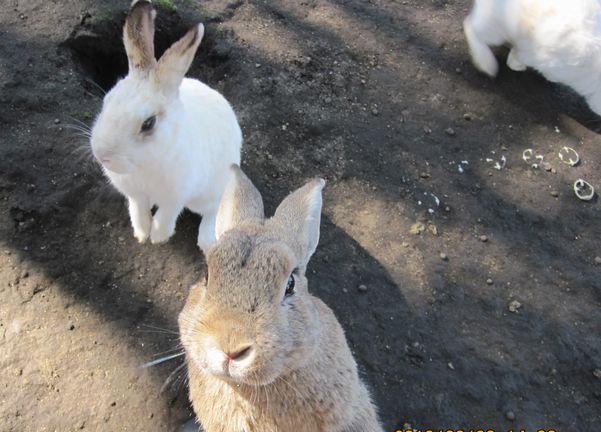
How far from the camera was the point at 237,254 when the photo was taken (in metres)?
1.71

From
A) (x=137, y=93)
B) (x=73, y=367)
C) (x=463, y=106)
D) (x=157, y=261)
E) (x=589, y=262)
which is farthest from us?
(x=463, y=106)

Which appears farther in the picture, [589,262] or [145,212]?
[589,262]

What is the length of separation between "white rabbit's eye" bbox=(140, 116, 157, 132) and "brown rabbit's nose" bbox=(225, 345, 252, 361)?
128 cm

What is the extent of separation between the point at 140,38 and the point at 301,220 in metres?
1.18

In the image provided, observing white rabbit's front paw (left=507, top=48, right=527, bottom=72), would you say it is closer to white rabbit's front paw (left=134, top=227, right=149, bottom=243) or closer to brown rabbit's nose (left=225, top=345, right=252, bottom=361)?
white rabbit's front paw (left=134, top=227, right=149, bottom=243)

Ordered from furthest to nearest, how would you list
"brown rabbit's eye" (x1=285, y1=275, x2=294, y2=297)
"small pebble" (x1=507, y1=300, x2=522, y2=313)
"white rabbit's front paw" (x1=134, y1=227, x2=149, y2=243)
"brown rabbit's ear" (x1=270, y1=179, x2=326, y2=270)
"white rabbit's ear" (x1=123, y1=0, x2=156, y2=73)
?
1. "small pebble" (x1=507, y1=300, x2=522, y2=313)
2. "white rabbit's front paw" (x1=134, y1=227, x2=149, y2=243)
3. "white rabbit's ear" (x1=123, y1=0, x2=156, y2=73)
4. "brown rabbit's ear" (x1=270, y1=179, x2=326, y2=270)
5. "brown rabbit's eye" (x1=285, y1=275, x2=294, y2=297)

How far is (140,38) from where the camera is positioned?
244 centimetres

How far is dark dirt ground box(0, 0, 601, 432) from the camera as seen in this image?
2.85 meters

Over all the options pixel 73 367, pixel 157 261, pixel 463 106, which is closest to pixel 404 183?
pixel 463 106

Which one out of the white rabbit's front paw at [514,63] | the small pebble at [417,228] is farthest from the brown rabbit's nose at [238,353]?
the white rabbit's front paw at [514,63]

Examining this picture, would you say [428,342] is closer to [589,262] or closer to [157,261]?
[589,262]

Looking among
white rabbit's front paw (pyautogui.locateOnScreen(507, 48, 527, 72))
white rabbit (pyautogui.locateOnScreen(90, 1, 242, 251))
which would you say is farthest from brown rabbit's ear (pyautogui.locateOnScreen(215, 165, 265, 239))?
white rabbit's front paw (pyautogui.locateOnScreen(507, 48, 527, 72))

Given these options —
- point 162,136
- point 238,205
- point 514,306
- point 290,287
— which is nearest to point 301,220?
point 238,205

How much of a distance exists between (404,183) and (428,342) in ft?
4.01
